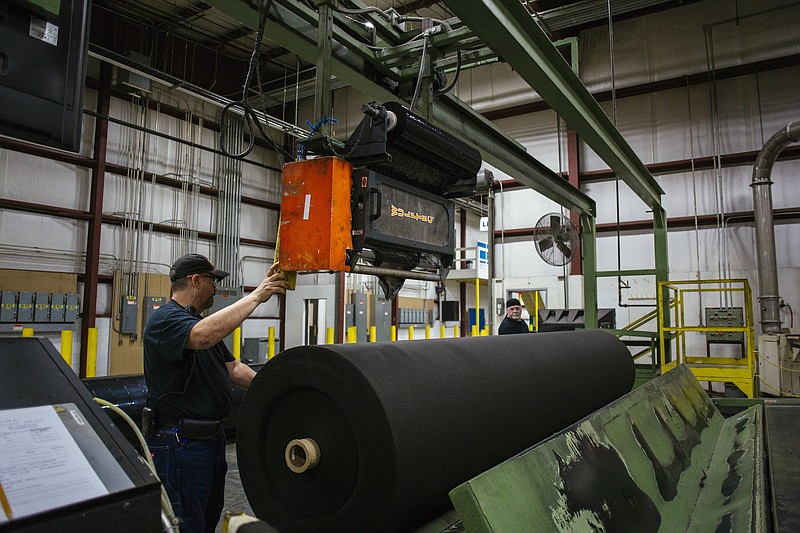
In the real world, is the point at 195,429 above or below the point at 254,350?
above

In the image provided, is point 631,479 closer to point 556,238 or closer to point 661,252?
point 661,252


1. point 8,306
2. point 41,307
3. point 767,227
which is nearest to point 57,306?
point 41,307

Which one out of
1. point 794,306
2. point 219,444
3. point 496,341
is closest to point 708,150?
point 794,306

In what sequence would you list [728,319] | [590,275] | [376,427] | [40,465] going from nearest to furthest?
[40,465] < [376,427] < [590,275] < [728,319]

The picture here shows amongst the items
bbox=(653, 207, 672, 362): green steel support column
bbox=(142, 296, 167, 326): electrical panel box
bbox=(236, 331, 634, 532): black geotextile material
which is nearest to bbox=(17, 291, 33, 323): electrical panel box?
bbox=(142, 296, 167, 326): electrical panel box

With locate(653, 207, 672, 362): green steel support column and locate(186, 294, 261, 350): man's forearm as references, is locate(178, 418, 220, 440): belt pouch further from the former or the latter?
locate(653, 207, 672, 362): green steel support column

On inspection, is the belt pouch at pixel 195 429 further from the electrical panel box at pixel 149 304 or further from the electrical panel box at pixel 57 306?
the electrical panel box at pixel 149 304

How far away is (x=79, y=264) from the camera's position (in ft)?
23.3

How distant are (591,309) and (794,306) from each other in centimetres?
401

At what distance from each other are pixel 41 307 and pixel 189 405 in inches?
211

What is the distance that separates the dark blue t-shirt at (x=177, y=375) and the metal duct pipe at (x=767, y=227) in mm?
7108

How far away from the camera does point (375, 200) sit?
1862mm

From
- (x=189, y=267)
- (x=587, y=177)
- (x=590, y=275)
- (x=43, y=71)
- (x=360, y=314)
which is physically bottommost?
(x=360, y=314)

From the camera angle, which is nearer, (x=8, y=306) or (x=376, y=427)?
(x=376, y=427)
